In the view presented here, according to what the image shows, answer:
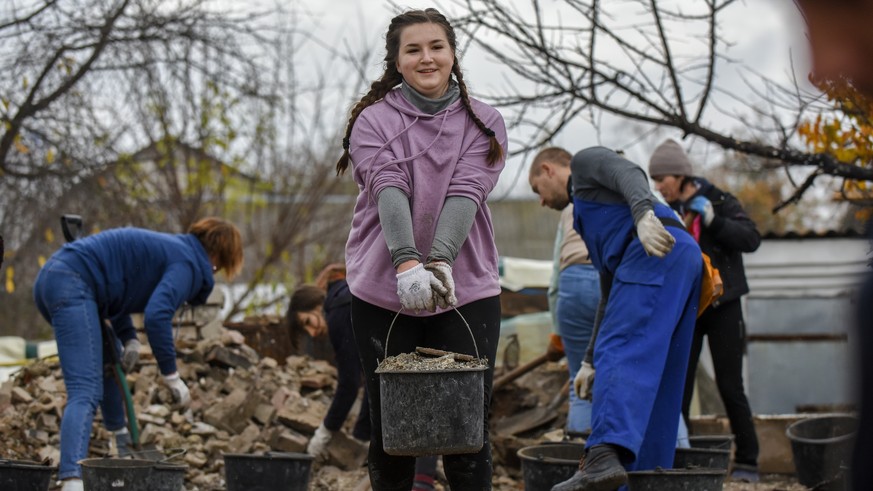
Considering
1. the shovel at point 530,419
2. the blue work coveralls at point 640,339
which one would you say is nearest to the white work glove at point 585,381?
the blue work coveralls at point 640,339

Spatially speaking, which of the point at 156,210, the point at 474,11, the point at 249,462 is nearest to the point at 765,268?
the point at 474,11

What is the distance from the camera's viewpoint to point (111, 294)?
6051mm

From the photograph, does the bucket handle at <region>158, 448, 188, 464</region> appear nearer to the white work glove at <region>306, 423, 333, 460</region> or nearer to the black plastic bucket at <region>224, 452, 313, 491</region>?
the black plastic bucket at <region>224, 452, 313, 491</region>

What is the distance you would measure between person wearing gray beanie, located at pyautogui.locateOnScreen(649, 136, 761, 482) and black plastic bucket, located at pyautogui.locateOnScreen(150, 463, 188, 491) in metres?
3.02

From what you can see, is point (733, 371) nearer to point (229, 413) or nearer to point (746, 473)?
point (746, 473)

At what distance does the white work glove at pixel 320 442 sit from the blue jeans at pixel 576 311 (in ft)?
5.37

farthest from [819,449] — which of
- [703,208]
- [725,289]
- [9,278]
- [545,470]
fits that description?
[9,278]

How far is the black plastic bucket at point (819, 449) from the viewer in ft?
19.9

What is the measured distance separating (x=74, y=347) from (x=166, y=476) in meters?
0.93

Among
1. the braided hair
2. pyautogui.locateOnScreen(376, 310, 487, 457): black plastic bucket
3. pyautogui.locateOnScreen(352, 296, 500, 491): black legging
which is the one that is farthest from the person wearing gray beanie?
pyautogui.locateOnScreen(376, 310, 487, 457): black plastic bucket

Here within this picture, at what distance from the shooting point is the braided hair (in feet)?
13.2

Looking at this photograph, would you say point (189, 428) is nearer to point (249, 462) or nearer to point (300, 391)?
point (300, 391)

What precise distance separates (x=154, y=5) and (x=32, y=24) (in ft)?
4.24

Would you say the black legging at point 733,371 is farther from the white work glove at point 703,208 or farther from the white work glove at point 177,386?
the white work glove at point 177,386
